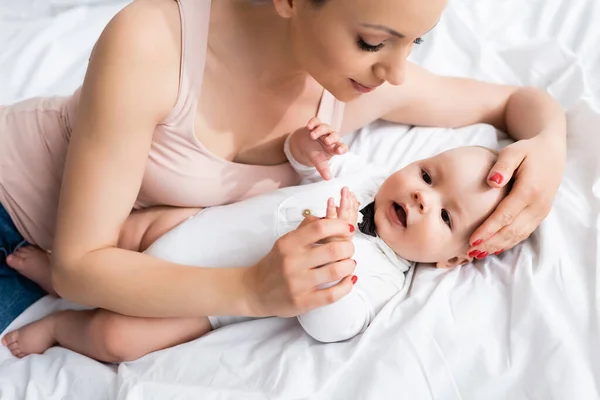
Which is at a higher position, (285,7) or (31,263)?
(285,7)

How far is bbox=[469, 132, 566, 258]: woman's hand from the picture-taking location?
118 cm

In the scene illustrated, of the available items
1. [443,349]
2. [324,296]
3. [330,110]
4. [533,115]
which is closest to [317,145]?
[330,110]

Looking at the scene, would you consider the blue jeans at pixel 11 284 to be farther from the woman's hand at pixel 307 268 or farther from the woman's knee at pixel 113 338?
the woman's hand at pixel 307 268

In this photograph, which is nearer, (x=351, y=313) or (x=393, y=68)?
(x=393, y=68)

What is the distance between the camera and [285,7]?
1004mm

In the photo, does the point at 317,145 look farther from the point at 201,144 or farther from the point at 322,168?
the point at 201,144

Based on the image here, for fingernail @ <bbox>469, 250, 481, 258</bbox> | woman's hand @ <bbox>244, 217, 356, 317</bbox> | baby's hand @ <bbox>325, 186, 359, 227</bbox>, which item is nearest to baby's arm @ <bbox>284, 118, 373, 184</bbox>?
baby's hand @ <bbox>325, 186, 359, 227</bbox>

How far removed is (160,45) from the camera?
102 cm

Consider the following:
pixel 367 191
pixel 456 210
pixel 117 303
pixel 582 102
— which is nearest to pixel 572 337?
pixel 456 210

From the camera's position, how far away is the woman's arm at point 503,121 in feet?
3.91

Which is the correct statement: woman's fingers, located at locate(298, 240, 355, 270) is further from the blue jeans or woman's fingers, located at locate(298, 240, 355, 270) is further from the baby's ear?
the blue jeans

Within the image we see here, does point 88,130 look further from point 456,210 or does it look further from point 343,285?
point 456,210

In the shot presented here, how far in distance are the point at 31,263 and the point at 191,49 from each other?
2.01ft

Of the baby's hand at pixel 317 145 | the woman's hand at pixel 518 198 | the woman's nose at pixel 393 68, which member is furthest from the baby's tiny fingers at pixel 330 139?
the woman's hand at pixel 518 198
